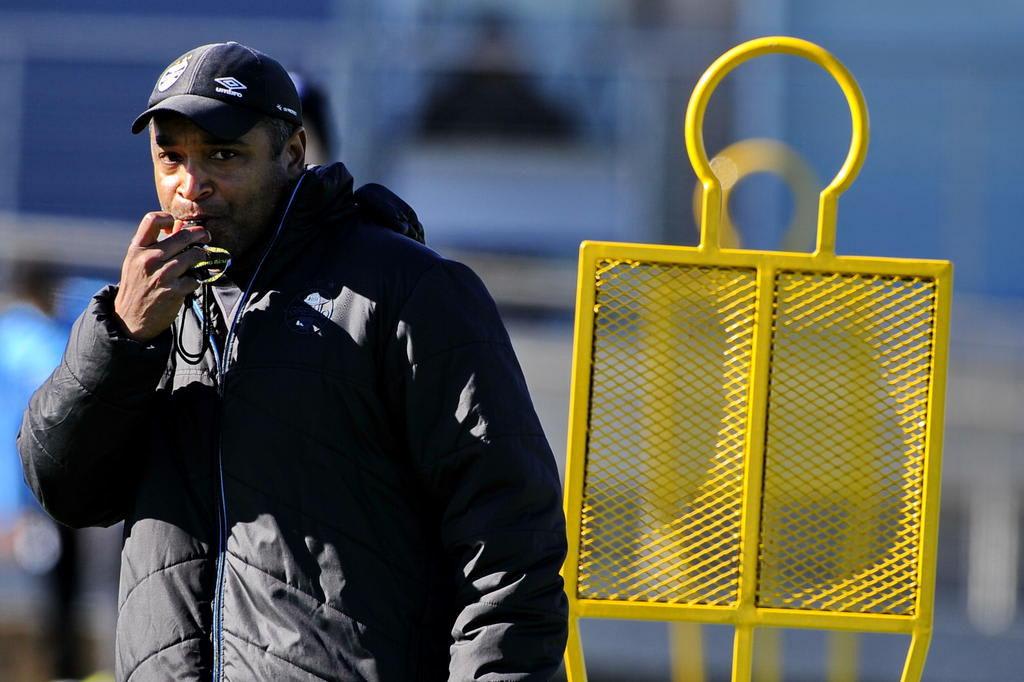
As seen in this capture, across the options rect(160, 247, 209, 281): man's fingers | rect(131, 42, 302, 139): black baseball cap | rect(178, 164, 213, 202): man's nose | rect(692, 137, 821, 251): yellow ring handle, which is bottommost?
rect(160, 247, 209, 281): man's fingers

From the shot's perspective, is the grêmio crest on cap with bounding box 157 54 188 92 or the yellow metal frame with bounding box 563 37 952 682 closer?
the grêmio crest on cap with bounding box 157 54 188 92

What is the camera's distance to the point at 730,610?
3.21m

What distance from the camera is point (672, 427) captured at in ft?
10.8

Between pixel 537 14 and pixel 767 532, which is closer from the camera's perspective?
pixel 767 532

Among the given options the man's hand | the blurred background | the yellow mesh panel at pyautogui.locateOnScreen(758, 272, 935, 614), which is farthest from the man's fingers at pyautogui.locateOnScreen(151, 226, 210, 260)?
the blurred background

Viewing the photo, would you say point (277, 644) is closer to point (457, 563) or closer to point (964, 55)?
point (457, 563)

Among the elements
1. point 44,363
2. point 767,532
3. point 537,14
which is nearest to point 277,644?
point 767,532

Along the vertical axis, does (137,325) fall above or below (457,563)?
above

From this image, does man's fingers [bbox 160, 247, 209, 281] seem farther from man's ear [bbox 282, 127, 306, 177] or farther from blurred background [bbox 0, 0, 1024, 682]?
blurred background [bbox 0, 0, 1024, 682]

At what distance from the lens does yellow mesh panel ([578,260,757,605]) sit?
3.20 m

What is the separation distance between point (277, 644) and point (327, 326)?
50 cm

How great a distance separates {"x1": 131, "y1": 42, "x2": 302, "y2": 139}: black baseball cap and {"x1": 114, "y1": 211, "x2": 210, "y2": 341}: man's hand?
20 cm

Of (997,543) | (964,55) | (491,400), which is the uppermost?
(964,55)

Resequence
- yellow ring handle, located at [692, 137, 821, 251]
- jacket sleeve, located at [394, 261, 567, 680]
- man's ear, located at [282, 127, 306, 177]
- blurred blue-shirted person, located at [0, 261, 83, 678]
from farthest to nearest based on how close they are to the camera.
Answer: blurred blue-shirted person, located at [0, 261, 83, 678]
yellow ring handle, located at [692, 137, 821, 251]
man's ear, located at [282, 127, 306, 177]
jacket sleeve, located at [394, 261, 567, 680]
